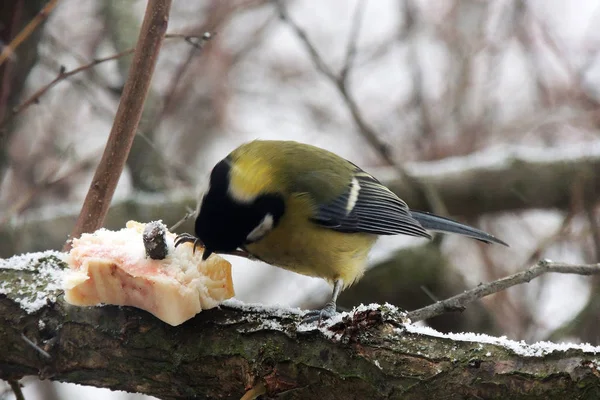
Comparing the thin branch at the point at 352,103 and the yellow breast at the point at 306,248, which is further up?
the thin branch at the point at 352,103

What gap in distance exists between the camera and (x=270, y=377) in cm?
159

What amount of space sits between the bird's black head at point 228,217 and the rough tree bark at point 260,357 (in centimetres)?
26

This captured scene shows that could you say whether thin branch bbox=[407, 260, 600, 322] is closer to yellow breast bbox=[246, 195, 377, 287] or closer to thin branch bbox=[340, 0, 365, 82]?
yellow breast bbox=[246, 195, 377, 287]

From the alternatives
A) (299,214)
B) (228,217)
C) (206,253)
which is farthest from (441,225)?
(206,253)

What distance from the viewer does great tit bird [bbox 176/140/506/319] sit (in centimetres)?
210

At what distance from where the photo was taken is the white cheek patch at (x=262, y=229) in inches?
87.9

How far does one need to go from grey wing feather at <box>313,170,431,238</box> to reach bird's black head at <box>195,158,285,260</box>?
232 mm

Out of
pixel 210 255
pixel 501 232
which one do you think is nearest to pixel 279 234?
pixel 210 255

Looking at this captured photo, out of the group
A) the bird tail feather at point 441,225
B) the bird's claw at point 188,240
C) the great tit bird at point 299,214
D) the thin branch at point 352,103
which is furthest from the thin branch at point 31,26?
the bird tail feather at point 441,225

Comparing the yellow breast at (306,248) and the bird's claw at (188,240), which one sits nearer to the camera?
the bird's claw at (188,240)

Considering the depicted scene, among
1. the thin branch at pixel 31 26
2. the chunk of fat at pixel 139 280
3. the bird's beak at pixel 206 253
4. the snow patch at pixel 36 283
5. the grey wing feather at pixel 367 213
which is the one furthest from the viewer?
the grey wing feather at pixel 367 213

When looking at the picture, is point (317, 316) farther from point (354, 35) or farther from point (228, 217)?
point (354, 35)

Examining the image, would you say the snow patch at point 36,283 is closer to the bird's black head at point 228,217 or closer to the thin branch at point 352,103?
the bird's black head at point 228,217

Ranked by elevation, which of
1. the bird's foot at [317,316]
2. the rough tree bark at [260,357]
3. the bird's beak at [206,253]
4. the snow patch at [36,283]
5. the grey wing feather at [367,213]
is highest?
the grey wing feather at [367,213]
